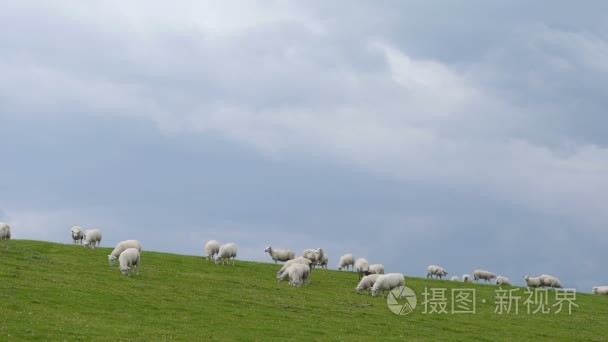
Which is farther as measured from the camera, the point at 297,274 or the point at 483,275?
the point at 483,275

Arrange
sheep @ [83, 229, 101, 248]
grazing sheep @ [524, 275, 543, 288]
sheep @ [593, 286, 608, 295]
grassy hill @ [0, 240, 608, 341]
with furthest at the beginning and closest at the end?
1. sheep @ [593, 286, 608, 295]
2. grazing sheep @ [524, 275, 543, 288]
3. sheep @ [83, 229, 101, 248]
4. grassy hill @ [0, 240, 608, 341]

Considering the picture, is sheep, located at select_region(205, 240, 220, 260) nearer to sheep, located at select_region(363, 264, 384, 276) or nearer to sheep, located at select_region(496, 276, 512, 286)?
sheep, located at select_region(363, 264, 384, 276)

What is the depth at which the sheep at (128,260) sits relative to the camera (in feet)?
156

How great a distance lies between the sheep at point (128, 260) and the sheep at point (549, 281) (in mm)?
44611

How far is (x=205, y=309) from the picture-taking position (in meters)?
39.0

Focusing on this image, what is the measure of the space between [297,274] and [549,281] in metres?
34.4

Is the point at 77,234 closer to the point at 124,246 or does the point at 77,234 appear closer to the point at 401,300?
the point at 124,246

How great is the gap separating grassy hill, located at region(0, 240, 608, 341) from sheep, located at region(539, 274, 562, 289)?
13.0 metres

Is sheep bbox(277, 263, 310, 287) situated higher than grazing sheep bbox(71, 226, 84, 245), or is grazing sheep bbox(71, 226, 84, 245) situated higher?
grazing sheep bbox(71, 226, 84, 245)

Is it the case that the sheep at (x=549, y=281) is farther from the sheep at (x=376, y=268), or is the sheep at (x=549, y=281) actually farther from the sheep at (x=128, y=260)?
the sheep at (x=128, y=260)

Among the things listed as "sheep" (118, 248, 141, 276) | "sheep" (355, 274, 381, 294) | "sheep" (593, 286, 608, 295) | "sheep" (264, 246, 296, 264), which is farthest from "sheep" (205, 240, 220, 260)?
"sheep" (593, 286, 608, 295)

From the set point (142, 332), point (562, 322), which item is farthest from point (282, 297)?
point (562, 322)

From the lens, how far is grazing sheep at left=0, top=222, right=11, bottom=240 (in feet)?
186

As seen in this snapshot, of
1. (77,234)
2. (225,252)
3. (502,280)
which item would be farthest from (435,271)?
(77,234)
